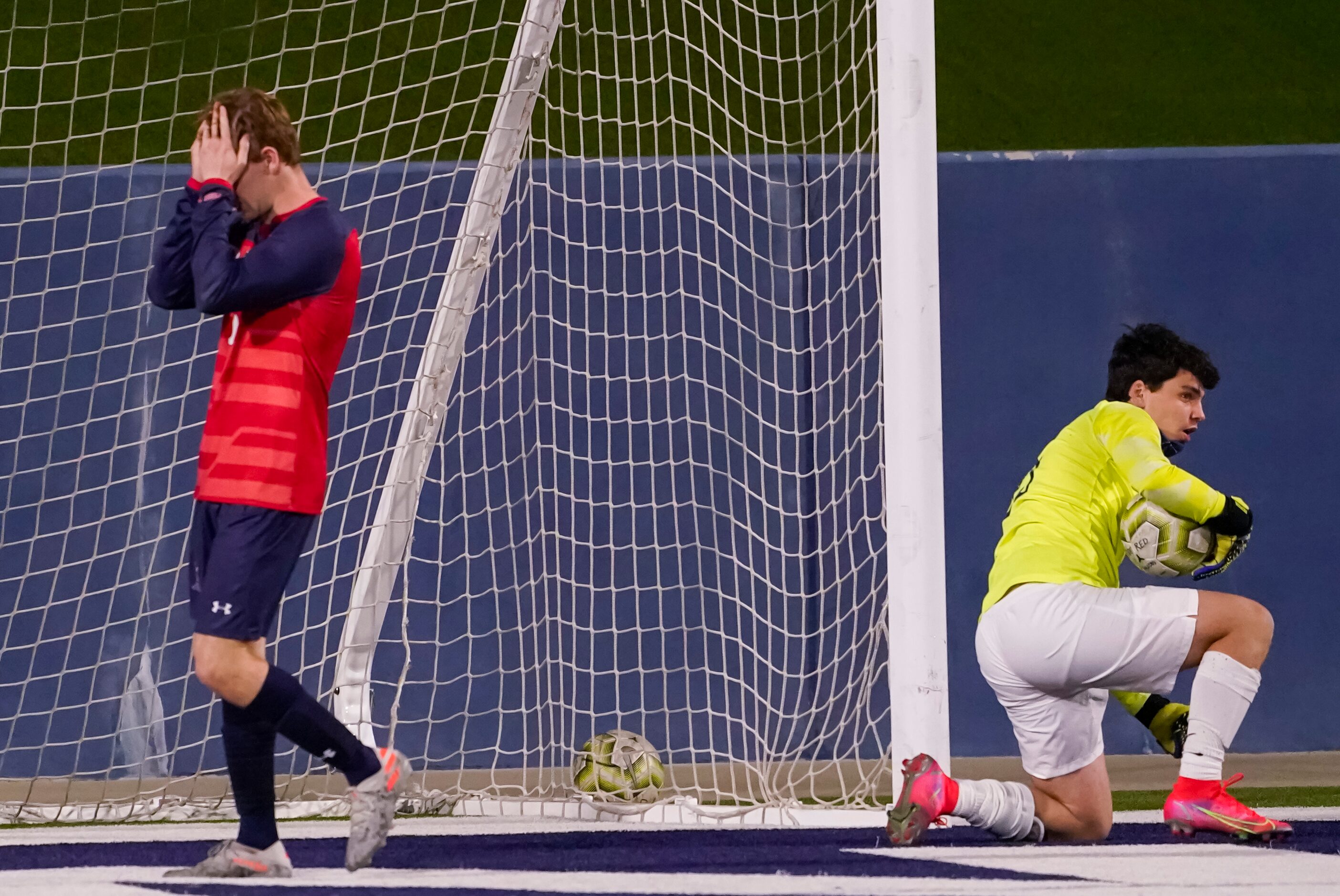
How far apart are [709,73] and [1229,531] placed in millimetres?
4128

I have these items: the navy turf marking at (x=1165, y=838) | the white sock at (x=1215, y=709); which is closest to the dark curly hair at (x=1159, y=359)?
the white sock at (x=1215, y=709)

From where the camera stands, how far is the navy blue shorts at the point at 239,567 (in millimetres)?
2719

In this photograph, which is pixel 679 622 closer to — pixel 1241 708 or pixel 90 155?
pixel 1241 708

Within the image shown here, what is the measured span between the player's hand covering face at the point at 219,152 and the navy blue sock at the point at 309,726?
92 cm

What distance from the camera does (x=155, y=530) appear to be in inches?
241

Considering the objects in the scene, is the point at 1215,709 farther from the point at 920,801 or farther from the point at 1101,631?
the point at 920,801

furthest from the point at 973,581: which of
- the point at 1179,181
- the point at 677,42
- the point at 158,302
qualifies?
the point at 158,302

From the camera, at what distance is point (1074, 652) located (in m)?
3.38

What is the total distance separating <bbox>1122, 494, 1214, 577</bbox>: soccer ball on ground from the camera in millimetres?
3508

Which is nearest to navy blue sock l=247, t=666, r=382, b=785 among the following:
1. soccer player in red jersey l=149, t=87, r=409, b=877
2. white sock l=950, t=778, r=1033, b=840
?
soccer player in red jersey l=149, t=87, r=409, b=877

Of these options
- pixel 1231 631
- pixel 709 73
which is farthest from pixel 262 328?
pixel 709 73

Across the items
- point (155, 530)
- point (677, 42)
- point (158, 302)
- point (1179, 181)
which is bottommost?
point (155, 530)

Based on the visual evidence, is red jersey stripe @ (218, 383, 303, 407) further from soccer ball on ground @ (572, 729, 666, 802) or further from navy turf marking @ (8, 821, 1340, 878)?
soccer ball on ground @ (572, 729, 666, 802)

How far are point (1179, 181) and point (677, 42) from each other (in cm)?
238
